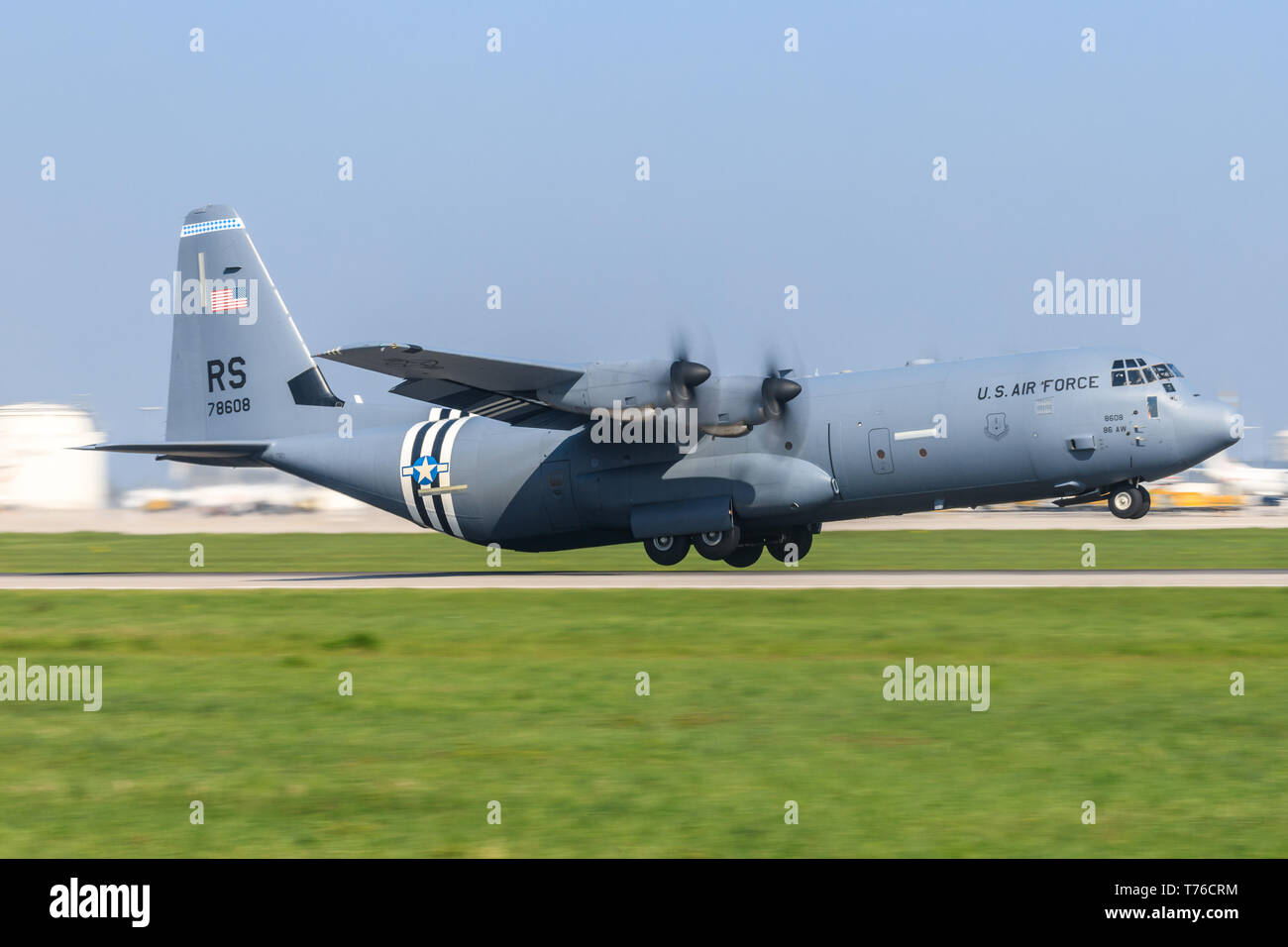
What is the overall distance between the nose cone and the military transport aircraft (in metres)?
0.03

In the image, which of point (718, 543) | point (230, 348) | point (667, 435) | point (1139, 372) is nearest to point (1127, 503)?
point (1139, 372)

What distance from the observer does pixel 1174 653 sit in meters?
16.6

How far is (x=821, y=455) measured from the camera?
2725 centimetres

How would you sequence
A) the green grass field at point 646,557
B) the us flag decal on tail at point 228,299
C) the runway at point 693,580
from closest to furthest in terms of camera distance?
1. the runway at point 693,580
2. the us flag decal on tail at point 228,299
3. the green grass field at point 646,557

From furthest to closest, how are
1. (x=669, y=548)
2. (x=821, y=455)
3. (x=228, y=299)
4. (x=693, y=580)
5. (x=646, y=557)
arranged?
(x=646, y=557) → (x=228, y=299) → (x=669, y=548) → (x=821, y=455) → (x=693, y=580)

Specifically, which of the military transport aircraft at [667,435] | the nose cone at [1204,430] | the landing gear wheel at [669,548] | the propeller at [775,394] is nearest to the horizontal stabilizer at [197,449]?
the military transport aircraft at [667,435]

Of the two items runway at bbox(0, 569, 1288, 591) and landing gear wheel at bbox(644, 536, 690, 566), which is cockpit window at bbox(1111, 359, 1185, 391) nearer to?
runway at bbox(0, 569, 1288, 591)

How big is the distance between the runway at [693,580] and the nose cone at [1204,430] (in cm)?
262

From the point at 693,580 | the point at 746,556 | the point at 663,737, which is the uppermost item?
the point at 746,556

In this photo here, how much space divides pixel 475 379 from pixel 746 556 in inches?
322

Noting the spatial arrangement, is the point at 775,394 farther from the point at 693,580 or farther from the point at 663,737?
the point at 663,737

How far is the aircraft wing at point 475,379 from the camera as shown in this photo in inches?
1013

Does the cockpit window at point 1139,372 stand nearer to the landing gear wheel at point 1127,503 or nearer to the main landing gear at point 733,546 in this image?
the landing gear wheel at point 1127,503

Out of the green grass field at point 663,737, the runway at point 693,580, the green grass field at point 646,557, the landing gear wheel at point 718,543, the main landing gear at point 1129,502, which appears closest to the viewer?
the green grass field at point 663,737
